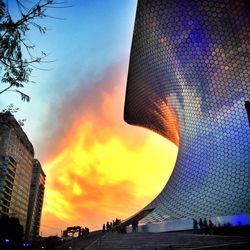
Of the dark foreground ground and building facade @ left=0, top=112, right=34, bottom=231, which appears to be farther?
building facade @ left=0, top=112, right=34, bottom=231

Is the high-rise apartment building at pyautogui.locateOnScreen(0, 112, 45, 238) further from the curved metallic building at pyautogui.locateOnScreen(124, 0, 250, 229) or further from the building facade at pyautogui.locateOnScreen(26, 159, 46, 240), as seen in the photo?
the curved metallic building at pyautogui.locateOnScreen(124, 0, 250, 229)

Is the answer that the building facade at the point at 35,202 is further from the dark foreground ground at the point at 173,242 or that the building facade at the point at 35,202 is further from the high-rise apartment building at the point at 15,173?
the dark foreground ground at the point at 173,242

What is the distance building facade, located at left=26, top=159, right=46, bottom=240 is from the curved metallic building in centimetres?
7338

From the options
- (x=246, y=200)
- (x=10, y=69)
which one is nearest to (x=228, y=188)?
(x=246, y=200)

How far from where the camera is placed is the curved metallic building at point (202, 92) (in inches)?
1001

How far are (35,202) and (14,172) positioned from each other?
107 feet

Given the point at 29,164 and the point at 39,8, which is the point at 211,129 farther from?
the point at 29,164

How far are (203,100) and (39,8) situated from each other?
2544 cm

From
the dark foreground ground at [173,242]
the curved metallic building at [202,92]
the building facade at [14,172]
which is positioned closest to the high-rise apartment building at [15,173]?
the building facade at [14,172]

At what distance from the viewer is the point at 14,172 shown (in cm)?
7031

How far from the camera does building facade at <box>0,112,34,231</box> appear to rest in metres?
64.5

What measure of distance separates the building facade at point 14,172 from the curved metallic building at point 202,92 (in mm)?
37706

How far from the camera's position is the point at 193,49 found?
1109 inches

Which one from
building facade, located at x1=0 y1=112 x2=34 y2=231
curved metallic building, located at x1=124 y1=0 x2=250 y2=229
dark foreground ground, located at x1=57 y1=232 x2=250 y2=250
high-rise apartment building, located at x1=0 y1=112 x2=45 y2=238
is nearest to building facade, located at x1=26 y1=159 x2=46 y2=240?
high-rise apartment building, located at x1=0 y1=112 x2=45 y2=238
